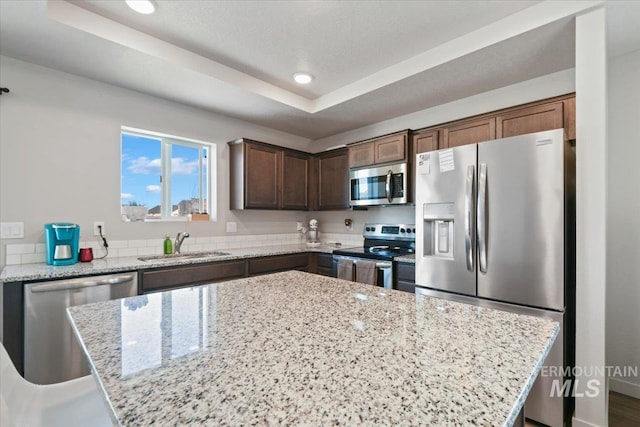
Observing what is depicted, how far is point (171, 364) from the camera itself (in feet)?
2.16

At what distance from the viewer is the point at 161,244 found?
2.96 meters

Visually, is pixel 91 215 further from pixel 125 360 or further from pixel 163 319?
pixel 125 360

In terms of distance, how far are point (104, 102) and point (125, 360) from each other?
9.07 feet

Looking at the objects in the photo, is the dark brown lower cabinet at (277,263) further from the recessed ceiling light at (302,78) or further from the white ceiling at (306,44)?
the recessed ceiling light at (302,78)

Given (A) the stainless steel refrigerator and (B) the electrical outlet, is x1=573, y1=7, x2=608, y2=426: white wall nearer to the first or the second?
(A) the stainless steel refrigerator

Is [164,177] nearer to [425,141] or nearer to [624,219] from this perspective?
[425,141]

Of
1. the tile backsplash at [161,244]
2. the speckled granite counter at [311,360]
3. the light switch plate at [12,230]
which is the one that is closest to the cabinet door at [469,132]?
the tile backsplash at [161,244]

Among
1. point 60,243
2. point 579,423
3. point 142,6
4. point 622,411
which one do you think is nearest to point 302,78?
point 142,6

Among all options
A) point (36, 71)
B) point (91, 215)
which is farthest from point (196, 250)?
point (36, 71)

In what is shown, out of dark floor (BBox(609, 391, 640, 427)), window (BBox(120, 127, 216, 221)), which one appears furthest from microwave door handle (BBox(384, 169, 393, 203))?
dark floor (BBox(609, 391, 640, 427))

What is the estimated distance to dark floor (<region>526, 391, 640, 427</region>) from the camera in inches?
75.0

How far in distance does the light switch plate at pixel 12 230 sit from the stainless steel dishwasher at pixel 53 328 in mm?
670

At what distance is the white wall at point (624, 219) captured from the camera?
A: 2.28 meters

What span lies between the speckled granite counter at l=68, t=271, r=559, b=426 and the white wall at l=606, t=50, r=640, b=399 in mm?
2151
